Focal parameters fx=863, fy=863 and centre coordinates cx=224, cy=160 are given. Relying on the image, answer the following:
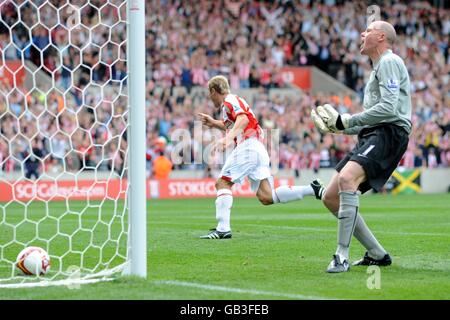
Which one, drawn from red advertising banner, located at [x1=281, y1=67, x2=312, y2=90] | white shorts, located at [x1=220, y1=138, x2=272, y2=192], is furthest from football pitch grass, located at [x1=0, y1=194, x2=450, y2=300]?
red advertising banner, located at [x1=281, y1=67, x2=312, y2=90]

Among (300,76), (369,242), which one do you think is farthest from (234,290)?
(300,76)

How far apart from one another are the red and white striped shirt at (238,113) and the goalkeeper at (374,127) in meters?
3.29

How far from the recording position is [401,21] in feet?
113

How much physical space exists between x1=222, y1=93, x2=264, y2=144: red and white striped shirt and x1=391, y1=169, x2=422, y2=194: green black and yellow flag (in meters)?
16.7

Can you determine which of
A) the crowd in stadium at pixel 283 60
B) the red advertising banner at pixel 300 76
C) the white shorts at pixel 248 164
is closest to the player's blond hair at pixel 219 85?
the white shorts at pixel 248 164

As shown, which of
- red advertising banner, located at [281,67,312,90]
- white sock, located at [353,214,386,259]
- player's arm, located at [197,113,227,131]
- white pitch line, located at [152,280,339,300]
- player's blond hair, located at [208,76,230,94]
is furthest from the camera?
red advertising banner, located at [281,67,312,90]

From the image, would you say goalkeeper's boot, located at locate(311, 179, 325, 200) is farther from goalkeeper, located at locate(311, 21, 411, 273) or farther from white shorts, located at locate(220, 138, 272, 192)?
goalkeeper, located at locate(311, 21, 411, 273)

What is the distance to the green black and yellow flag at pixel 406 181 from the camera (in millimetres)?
27266

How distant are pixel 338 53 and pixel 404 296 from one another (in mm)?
27262

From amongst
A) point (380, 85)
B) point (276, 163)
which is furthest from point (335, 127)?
point (276, 163)

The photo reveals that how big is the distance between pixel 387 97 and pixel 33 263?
322 cm

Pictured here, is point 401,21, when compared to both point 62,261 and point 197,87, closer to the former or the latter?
point 197,87

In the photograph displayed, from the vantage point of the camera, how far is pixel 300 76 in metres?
31.2

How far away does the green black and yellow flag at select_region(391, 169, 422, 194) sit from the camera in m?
27.3
